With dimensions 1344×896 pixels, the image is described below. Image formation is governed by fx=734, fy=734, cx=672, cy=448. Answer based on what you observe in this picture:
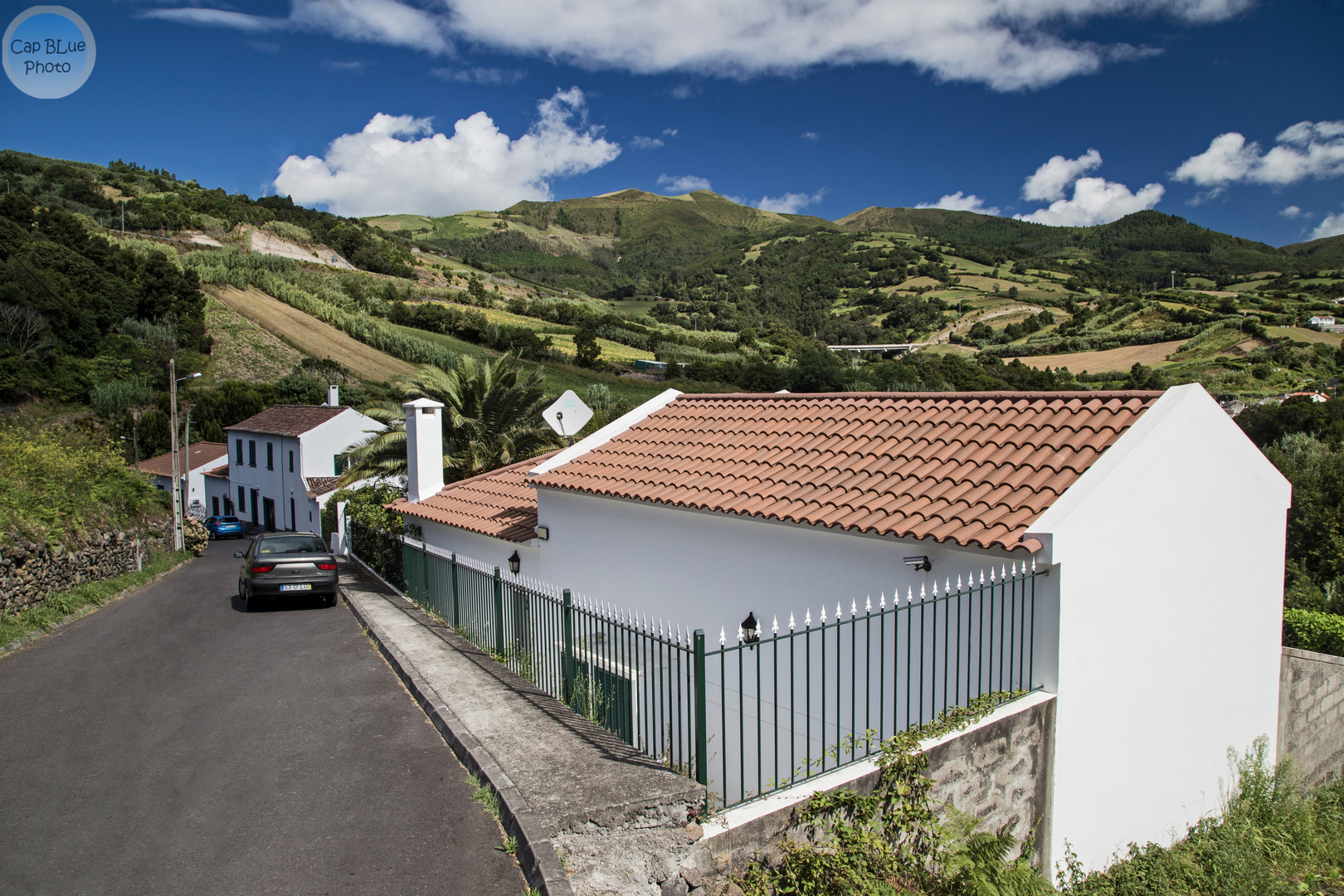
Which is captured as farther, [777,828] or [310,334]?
[310,334]

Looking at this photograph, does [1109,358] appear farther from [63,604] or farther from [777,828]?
[63,604]

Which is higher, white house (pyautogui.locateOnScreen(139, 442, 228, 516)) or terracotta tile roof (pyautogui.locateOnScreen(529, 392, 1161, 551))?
terracotta tile roof (pyautogui.locateOnScreen(529, 392, 1161, 551))

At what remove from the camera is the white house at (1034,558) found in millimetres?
5754

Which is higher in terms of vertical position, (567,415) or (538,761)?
(567,415)

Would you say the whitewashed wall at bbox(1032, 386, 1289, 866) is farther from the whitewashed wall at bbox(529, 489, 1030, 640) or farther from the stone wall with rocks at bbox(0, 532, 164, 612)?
the stone wall with rocks at bbox(0, 532, 164, 612)

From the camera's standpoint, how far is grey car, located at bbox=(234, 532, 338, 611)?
14.2 meters

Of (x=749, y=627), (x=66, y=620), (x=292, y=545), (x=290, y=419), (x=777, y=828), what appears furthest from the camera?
(x=290, y=419)

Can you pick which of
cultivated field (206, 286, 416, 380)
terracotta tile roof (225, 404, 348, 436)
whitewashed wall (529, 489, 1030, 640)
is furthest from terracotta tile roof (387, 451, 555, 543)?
cultivated field (206, 286, 416, 380)

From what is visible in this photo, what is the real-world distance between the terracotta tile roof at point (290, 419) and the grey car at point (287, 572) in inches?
930

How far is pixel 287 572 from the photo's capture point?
560 inches

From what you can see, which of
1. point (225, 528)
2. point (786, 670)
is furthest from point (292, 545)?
point (225, 528)

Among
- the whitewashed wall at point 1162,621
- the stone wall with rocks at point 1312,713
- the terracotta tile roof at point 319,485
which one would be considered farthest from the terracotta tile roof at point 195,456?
the stone wall with rocks at point 1312,713

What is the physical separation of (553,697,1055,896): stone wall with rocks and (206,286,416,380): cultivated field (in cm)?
5335

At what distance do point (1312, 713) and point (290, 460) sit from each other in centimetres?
3967
